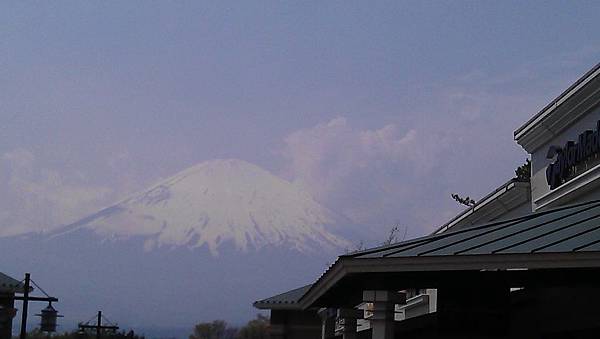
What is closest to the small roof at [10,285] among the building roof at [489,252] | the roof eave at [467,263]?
the building roof at [489,252]

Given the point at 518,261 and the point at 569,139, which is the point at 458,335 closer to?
the point at 518,261

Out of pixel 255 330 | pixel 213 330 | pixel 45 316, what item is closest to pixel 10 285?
pixel 45 316

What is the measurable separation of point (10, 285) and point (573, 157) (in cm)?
1556

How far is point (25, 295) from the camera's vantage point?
81.6ft

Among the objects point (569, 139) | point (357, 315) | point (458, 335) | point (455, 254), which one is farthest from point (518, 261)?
point (569, 139)

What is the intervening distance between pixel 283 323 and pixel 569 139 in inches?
606

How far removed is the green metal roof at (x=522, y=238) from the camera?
39.0 ft

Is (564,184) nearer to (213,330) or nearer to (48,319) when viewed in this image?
(48,319)

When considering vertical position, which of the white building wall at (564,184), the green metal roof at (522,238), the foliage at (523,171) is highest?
the foliage at (523,171)

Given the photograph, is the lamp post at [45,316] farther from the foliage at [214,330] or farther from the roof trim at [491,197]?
the foliage at [214,330]

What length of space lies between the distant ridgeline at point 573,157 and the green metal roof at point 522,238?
2.42 meters

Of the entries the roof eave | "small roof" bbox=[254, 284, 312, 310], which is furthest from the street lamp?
the roof eave

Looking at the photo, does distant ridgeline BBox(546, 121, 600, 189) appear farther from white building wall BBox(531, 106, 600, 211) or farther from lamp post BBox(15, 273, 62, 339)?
lamp post BBox(15, 273, 62, 339)

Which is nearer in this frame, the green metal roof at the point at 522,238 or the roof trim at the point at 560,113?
Result: the green metal roof at the point at 522,238
